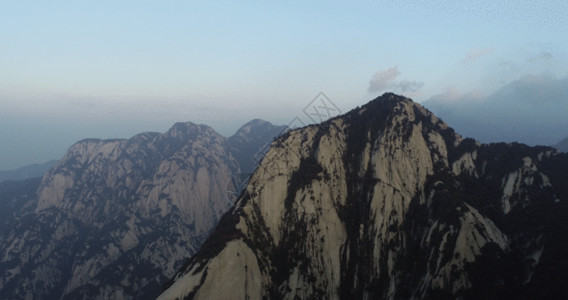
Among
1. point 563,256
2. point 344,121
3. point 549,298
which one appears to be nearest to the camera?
point 549,298

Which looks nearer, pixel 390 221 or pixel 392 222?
pixel 392 222

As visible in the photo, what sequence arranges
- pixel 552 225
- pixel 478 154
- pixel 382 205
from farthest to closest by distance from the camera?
pixel 478 154 < pixel 382 205 < pixel 552 225

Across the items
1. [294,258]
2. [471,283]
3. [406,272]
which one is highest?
[471,283]

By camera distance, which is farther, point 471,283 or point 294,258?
point 294,258

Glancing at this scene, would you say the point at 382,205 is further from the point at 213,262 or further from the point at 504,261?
the point at 213,262

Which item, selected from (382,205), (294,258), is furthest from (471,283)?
(294,258)

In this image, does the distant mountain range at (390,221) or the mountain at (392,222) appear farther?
the distant mountain range at (390,221)

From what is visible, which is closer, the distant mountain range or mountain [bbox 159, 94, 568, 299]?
mountain [bbox 159, 94, 568, 299]

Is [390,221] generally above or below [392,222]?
above
